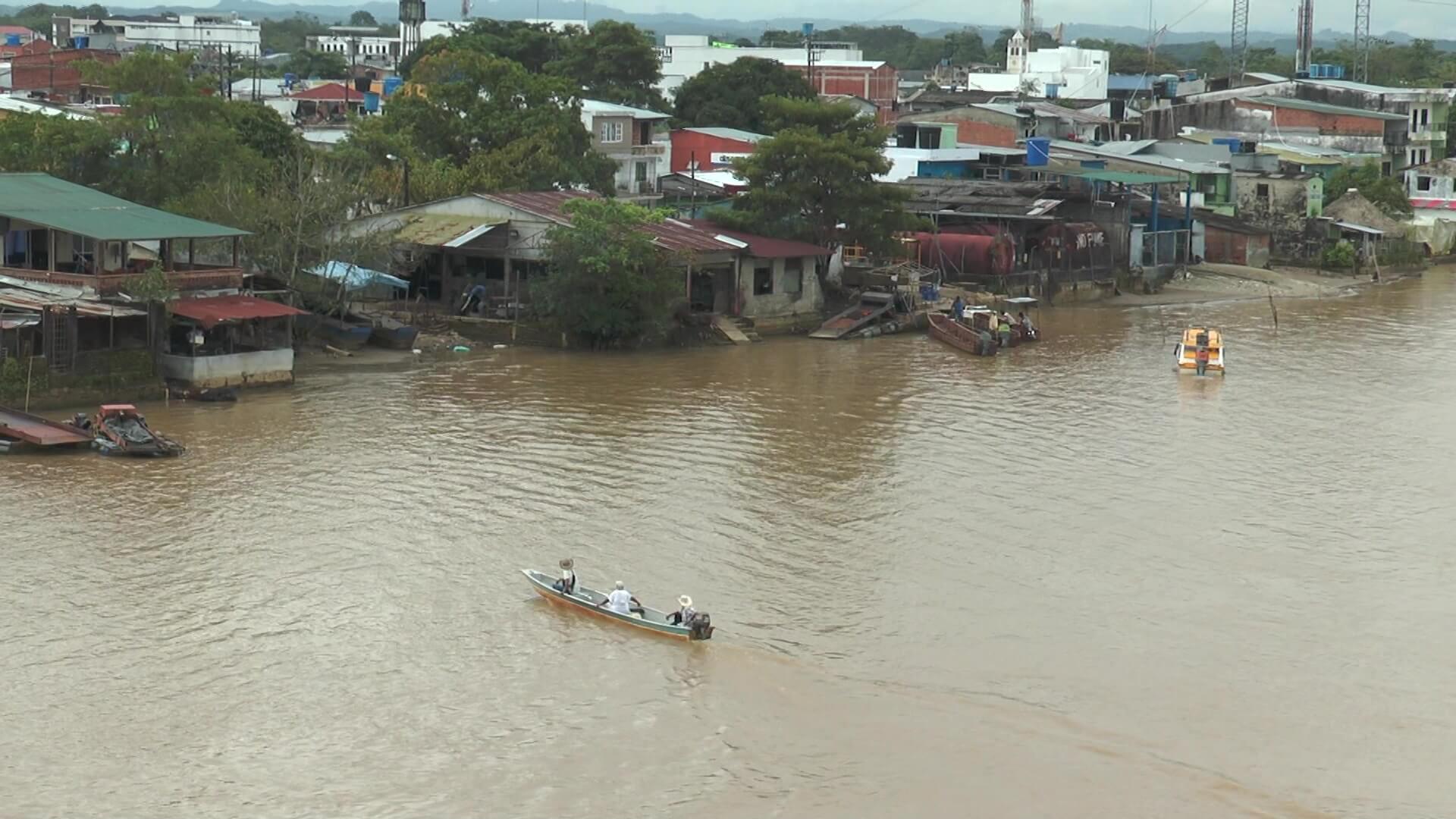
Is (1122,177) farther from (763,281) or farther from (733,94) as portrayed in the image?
(733,94)

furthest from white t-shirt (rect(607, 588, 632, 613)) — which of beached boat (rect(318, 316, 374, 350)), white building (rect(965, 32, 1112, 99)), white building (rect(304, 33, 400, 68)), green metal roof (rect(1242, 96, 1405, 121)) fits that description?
white building (rect(304, 33, 400, 68))

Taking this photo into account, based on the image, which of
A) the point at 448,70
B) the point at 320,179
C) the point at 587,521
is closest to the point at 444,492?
the point at 587,521

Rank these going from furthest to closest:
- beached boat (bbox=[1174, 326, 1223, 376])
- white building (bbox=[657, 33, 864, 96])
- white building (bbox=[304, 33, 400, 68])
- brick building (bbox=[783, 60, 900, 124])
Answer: white building (bbox=[304, 33, 400, 68]) → white building (bbox=[657, 33, 864, 96]) → brick building (bbox=[783, 60, 900, 124]) → beached boat (bbox=[1174, 326, 1223, 376])

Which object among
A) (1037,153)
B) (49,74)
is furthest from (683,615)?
(49,74)

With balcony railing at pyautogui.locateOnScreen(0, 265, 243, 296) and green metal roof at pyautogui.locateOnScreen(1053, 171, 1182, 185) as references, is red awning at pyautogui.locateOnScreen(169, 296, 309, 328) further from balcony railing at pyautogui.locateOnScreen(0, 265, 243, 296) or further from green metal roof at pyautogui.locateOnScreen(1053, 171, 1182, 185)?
green metal roof at pyautogui.locateOnScreen(1053, 171, 1182, 185)

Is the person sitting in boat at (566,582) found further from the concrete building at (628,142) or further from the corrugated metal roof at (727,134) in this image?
the corrugated metal roof at (727,134)

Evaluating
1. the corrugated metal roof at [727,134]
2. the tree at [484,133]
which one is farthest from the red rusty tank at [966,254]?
the corrugated metal roof at [727,134]
